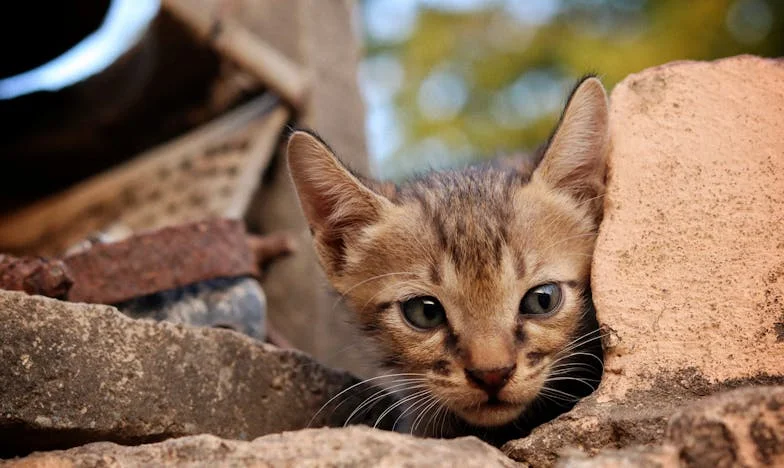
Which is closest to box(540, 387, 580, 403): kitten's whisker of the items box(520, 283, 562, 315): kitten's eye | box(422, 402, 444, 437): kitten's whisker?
box(520, 283, 562, 315): kitten's eye

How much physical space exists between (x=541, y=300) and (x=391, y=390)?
26.5 inches

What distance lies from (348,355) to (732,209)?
3065 millimetres

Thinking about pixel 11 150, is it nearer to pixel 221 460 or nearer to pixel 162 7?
pixel 162 7

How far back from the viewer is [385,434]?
2.06 meters

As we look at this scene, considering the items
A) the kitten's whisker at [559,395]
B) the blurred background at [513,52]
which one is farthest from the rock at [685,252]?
the blurred background at [513,52]

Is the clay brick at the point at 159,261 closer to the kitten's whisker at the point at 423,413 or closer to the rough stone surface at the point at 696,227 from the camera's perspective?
the kitten's whisker at the point at 423,413

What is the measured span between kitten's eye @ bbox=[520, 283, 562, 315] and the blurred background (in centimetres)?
537

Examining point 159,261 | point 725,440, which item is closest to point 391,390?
point 159,261

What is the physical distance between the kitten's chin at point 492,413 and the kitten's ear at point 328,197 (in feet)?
2.71

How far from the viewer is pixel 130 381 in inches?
93.4

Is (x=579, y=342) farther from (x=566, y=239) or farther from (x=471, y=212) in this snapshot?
(x=471, y=212)

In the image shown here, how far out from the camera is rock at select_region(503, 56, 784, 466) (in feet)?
7.34

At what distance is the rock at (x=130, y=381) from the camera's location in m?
2.17

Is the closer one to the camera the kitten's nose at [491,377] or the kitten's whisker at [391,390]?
the kitten's nose at [491,377]
